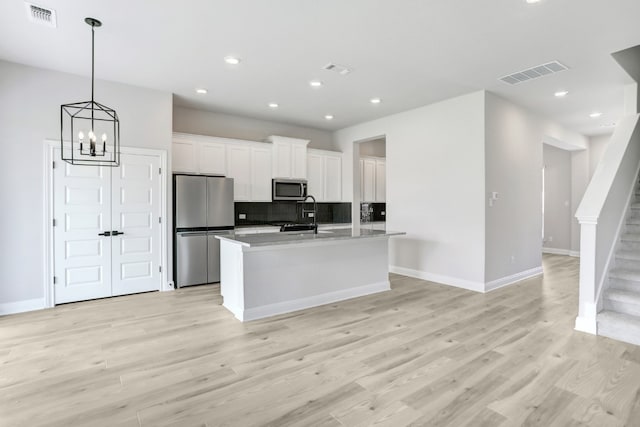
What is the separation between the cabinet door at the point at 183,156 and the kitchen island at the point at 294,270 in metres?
1.90

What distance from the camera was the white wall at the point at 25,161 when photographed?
395 cm

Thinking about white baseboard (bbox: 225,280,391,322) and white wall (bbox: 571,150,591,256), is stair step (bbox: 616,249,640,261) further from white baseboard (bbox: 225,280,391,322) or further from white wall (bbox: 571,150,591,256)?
white wall (bbox: 571,150,591,256)

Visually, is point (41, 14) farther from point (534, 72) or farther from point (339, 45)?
point (534, 72)

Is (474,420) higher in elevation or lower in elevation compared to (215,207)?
lower

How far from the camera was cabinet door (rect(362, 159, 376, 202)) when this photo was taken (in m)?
7.66

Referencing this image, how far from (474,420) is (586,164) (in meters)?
8.29

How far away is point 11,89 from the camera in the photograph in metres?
3.97

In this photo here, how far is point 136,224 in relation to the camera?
4.76 metres

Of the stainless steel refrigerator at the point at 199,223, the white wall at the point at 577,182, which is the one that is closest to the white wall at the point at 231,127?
the stainless steel refrigerator at the point at 199,223

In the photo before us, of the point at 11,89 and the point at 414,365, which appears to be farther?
the point at 11,89

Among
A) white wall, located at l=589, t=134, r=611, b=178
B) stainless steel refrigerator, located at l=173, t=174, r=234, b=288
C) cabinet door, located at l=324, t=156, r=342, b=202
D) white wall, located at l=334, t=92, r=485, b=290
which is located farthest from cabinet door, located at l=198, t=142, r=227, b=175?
white wall, located at l=589, t=134, r=611, b=178

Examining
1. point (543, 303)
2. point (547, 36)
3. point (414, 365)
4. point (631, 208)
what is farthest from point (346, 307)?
point (631, 208)

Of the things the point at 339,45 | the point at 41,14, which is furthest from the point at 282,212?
the point at 41,14

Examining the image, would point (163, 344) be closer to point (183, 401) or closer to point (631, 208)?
point (183, 401)
